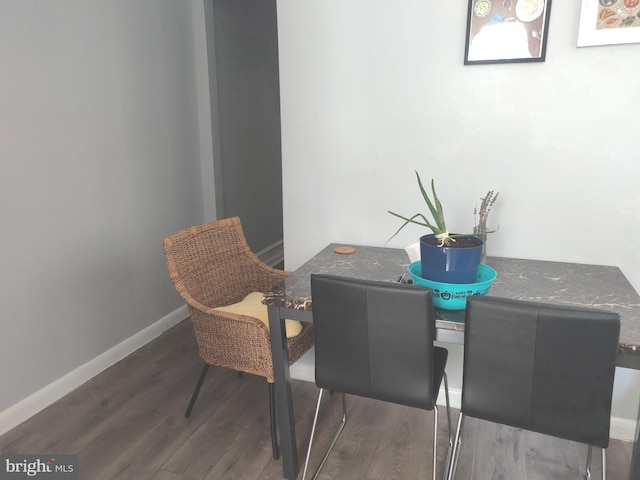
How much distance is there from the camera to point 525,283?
1.77 m

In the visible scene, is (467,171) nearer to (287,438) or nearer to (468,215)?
(468,215)

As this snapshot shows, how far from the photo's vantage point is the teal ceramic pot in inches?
60.6

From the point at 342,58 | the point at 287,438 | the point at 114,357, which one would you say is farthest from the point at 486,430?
the point at 114,357

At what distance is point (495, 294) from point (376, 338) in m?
0.48

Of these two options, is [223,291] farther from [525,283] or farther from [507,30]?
[507,30]

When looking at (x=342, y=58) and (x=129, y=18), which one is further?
(x=129, y=18)

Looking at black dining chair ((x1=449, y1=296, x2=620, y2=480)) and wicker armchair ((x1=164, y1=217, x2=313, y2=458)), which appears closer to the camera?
black dining chair ((x1=449, y1=296, x2=620, y2=480))

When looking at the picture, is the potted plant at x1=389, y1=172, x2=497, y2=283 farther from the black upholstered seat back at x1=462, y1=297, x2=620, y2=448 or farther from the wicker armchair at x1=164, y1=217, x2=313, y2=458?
the wicker armchair at x1=164, y1=217, x2=313, y2=458

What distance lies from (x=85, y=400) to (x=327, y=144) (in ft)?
5.61

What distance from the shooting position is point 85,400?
2.34 meters

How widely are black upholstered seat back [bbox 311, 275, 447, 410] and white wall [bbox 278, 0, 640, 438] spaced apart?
82 cm

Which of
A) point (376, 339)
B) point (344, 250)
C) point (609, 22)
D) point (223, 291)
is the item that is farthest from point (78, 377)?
point (609, 22)

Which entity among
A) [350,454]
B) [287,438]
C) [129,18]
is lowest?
[350,454]

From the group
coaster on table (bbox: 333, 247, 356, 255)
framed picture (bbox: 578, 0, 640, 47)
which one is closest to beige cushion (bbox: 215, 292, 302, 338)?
coaster on table (bbox: 333, 247, 356, 255)
